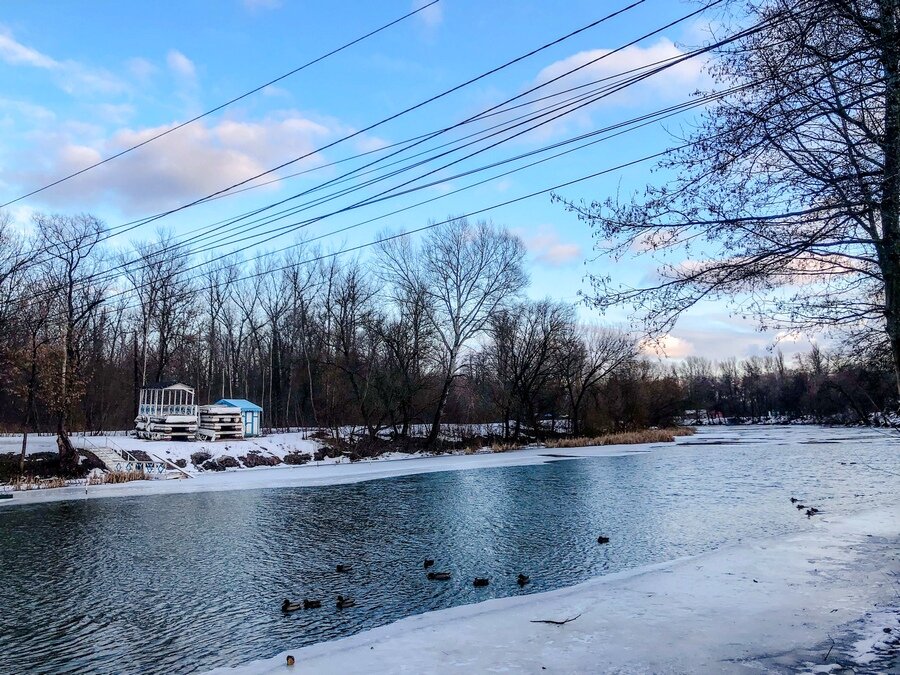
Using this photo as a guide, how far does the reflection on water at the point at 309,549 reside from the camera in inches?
239

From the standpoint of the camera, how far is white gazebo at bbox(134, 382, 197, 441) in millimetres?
29938

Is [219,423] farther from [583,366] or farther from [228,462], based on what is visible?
[583,366]

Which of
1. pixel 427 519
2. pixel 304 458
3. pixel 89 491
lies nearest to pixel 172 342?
pixel 304 458

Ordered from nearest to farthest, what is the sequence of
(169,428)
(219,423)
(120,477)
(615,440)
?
1. (120,477)
2. (169,428)
3. (219,423)
4. (615,440)

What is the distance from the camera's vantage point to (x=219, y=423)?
104 feet

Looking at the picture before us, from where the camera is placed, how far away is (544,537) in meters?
10.6

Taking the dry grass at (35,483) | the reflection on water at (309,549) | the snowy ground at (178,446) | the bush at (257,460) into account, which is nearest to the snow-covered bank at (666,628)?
the reflection on water at (309,549)

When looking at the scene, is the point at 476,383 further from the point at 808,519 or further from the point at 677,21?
the point at 677,21

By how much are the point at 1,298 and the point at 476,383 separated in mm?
31634

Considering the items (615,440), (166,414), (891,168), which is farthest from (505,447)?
(891,168)

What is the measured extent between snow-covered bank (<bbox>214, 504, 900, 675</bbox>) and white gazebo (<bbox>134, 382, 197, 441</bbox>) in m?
27.4

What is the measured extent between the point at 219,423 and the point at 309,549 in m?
24.0

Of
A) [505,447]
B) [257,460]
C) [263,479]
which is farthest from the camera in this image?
[505,447]

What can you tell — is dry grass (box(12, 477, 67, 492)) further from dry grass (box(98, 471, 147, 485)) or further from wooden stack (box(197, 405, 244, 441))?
wooden stack (box(197, 405, 244, 441))
